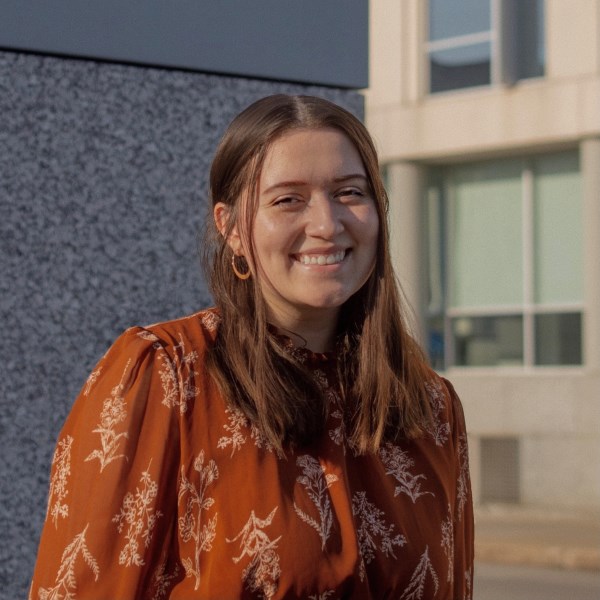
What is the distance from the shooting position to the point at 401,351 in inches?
98.3

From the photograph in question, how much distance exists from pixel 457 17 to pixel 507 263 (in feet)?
11.1

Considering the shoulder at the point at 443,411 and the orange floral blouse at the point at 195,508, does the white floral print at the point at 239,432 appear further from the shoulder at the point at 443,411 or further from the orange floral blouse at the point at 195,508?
the shoulder at the point at 443,411

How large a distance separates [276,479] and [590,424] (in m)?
14.6

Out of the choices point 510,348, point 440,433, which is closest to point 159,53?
point 440,433

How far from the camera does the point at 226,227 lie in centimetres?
238

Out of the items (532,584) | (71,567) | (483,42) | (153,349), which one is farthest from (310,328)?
(483,42)

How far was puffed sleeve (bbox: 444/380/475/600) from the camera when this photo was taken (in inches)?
95.5

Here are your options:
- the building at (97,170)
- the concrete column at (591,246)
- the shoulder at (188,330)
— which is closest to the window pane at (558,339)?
the concrete column at (591,246)

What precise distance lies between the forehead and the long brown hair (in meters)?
0.01

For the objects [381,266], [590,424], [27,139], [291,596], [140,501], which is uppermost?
[27,139]

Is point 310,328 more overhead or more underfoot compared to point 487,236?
more underfoot

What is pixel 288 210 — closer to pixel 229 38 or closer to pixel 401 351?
pixel 401 351

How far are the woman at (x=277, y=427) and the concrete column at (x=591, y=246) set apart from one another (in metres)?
14.6

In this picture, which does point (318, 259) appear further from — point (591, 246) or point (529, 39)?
point (529, 39)
